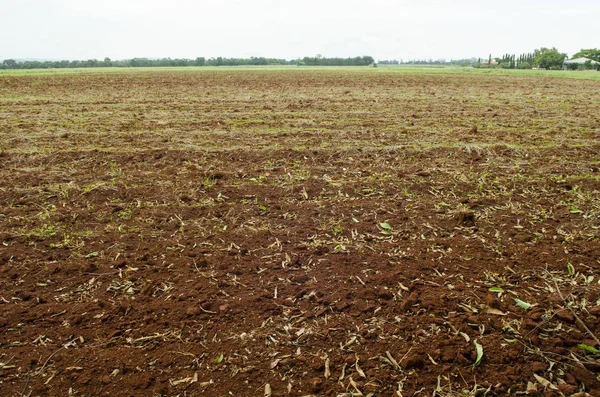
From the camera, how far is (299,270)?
397 cm

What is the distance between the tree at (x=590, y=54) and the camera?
93.9 metres

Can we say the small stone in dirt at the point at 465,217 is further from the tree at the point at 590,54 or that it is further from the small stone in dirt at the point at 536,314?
the tree at the point at 590,54

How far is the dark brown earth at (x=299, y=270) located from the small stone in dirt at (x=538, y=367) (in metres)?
0.02

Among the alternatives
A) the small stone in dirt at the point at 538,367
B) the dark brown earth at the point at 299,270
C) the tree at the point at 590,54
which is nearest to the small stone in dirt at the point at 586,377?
the dark brown earth at the point at 299,270

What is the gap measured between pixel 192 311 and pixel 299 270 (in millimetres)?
1120

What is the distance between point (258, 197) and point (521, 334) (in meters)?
3.74

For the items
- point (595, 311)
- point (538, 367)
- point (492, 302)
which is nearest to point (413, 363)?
point (538, 367)

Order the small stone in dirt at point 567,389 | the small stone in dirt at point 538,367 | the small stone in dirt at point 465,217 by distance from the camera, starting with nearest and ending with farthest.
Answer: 1. the small stone in dirt at point 567,389
2. the small stone in dirt at point 538,367
3. the small stone in dirt at point 465,217

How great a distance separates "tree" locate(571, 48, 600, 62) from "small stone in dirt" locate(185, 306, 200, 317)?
117m

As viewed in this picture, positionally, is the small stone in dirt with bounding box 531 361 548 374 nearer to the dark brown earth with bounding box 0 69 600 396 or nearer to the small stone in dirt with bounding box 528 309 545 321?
the dark brown earth with bounding box 0 69 600 396

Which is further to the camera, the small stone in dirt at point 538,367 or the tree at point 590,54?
the tree at point 590,54

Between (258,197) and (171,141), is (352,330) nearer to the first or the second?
(258,197)

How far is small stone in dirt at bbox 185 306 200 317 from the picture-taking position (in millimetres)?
3346

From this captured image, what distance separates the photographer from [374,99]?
17.4 m
